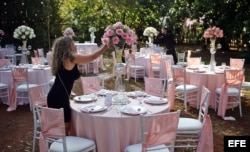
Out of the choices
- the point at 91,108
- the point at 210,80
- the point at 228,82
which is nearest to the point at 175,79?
the point at 210,80

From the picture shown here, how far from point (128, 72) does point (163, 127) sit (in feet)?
20.6

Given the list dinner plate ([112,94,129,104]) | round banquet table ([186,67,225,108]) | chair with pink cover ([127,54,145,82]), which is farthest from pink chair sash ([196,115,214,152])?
chair with pink cover ([127,54,145,82])

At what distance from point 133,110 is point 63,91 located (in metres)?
0.97

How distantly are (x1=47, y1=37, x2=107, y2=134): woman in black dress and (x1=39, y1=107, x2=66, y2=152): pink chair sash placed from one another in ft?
1.30

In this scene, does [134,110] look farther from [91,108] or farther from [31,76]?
[31,76]

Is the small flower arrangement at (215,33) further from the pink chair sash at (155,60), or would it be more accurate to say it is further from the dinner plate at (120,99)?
the dinner plate at (120,99)

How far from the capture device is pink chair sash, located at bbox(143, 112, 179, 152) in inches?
125

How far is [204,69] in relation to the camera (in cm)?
682

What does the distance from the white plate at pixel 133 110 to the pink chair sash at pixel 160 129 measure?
0.41 meters

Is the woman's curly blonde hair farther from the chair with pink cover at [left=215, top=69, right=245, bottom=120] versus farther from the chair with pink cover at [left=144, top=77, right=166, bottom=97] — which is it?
the chair with pink cover at [left=215, top=69, right=245, bottom=120]

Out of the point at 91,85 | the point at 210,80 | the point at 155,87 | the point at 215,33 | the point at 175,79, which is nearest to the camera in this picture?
the point at 155,87

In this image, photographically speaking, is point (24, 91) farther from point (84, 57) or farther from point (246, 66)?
point (246, 66)

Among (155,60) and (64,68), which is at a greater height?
(64,68)

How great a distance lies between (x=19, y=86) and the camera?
665 centimetres
